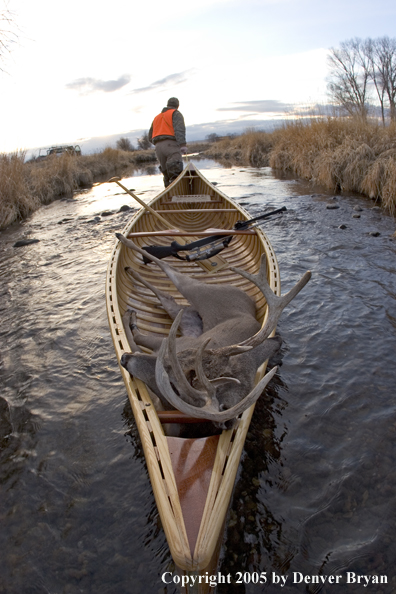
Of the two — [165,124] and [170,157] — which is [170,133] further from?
[170,157]

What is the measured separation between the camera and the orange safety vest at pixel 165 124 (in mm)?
9219

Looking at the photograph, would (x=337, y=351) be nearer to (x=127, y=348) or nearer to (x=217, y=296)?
(x=217, y=296)

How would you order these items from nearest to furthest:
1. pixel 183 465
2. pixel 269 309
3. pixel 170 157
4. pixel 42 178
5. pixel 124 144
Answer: pixel 183 465
pixel 269 309
pixel 170 157
pixel 42 178
pixel 124 144

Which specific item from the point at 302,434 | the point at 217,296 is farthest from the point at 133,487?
the point at 217,296

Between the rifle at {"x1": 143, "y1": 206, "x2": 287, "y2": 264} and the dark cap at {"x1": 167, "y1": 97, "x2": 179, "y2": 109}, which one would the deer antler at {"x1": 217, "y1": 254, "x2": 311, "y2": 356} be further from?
the dark cap at {"x1": 167, "y1": 97, "x2": 179, "y2": 109}

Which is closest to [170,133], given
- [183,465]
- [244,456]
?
[244,456]

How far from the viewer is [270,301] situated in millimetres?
2902

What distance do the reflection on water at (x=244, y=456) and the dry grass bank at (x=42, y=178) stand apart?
22.1 ft

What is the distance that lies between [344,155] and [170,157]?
225 inches

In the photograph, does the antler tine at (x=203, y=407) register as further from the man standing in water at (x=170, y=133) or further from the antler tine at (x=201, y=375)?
the man standing in water at (x=170, y=133)

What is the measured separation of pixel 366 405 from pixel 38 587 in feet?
9.51

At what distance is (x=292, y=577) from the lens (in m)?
2.20

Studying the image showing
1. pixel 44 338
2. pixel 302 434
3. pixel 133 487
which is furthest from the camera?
pixel 44 338

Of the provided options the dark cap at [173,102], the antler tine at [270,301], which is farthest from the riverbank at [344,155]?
the antler tine at [270,301]
